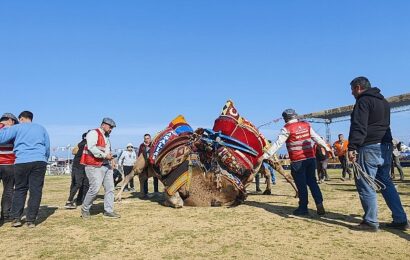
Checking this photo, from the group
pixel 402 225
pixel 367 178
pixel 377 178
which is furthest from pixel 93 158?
pixel 402 225

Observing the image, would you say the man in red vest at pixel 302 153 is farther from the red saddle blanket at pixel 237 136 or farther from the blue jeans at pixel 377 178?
the blue jeans at pixel 377 178

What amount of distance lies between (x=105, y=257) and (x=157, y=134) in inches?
208

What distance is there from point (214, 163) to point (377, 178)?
3480 mm

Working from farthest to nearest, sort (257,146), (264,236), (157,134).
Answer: (157,134), (257,146), (264,236)

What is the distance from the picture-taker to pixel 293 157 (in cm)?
742

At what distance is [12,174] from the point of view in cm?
730

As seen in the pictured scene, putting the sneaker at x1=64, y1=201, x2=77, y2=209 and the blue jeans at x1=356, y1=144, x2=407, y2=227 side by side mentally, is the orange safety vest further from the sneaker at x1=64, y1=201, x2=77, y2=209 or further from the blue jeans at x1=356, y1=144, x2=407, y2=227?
the sneaker at x1=64, y1=201, x2=77, y2=209

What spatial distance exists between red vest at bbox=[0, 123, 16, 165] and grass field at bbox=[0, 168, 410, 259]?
114cm

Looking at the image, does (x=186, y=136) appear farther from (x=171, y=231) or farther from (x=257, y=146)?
(x=171, y=231)

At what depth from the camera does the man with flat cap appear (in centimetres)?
754

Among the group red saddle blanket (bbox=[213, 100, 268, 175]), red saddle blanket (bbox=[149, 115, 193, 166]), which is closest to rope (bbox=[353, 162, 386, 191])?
red saddle blanket (bbox=[213, 100, 268, 175])

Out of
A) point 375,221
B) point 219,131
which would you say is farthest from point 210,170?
point 375,221

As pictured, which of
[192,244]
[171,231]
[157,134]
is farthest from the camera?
[157,134]

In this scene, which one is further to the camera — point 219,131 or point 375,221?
point 219,131
